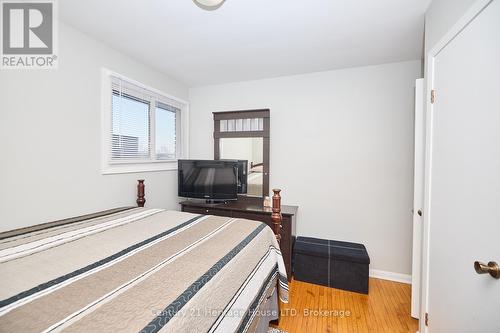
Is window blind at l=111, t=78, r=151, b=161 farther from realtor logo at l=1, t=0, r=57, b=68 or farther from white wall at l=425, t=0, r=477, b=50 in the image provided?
white wall at l=425, t=0, r=477, b=50

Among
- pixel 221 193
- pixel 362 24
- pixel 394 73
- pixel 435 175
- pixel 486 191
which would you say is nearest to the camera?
pixel 486 191

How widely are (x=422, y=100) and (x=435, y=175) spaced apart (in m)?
0.68

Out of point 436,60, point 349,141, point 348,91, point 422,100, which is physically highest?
point 348,91

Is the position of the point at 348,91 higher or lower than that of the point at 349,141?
higher

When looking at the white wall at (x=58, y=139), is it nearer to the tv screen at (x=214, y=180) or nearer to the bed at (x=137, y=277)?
the bed at (x=137, y=277)

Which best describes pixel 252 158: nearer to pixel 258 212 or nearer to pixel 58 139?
pixel 258 212

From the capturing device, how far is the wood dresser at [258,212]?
244 centimetres

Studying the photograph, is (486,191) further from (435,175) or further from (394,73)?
(394,73)

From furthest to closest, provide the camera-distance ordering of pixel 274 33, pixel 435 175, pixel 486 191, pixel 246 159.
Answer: pixel 246 159 → pixel 274 33 → pixel 435 175 → pixel 486 191

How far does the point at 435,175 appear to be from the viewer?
144 cm

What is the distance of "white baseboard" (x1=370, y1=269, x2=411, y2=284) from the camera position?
2498mm

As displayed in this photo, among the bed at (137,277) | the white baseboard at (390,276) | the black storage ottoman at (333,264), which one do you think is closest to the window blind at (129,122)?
the bed at (137,277)

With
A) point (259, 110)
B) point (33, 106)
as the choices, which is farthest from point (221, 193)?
point (33, 106)

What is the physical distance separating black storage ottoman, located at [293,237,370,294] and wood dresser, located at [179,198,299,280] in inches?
5.7
